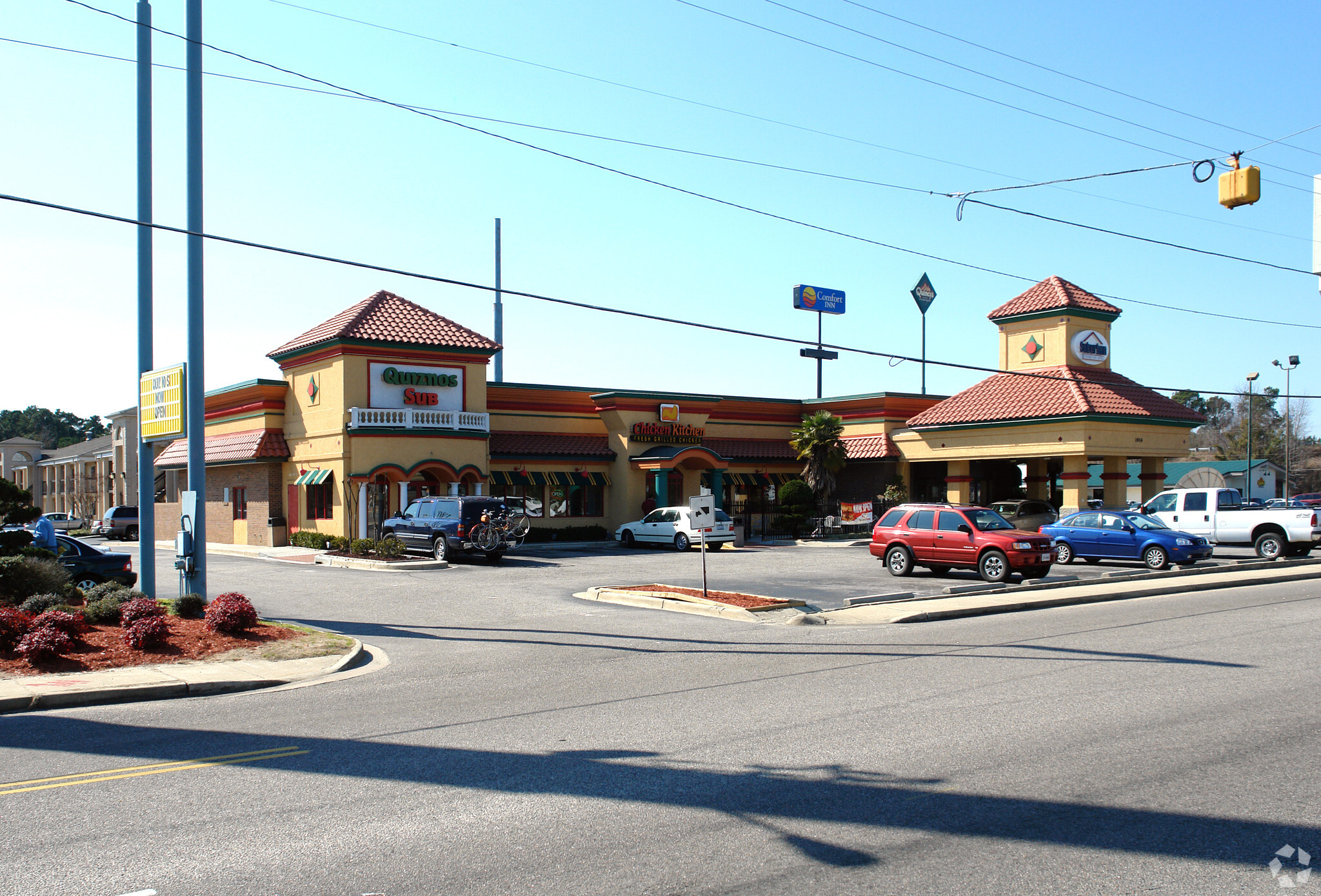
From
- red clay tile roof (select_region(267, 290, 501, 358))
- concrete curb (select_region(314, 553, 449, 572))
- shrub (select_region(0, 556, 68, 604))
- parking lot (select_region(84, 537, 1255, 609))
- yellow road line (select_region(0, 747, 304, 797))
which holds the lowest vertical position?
parking lot (select_region(84, 537, 1255, 609))

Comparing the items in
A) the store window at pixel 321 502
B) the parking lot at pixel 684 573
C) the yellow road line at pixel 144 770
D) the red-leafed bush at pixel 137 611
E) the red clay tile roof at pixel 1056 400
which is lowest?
the parking lot at pixel 684 573

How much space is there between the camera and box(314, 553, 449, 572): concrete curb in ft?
86.0

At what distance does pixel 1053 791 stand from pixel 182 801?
19.6ft

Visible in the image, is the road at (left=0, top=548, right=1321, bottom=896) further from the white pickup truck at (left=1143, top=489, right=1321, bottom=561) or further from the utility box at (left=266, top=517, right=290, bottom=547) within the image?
the utility box at (left=266, top=517, right=290, bottom=547)

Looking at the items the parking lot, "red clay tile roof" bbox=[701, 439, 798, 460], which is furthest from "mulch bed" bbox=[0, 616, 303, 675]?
"red clay tile roof" bbox=[701, 439, 798, 460]

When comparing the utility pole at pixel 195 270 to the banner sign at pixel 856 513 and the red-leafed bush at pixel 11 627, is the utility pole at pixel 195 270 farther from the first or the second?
the banner sign at pixel 856 513

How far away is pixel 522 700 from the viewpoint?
32.6 feet

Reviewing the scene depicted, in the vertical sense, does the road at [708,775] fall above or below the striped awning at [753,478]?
below

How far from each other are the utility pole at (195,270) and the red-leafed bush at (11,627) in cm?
387

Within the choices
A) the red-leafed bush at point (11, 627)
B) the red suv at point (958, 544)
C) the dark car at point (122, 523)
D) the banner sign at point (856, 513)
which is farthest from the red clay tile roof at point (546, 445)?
the dark car at point (122, 523)

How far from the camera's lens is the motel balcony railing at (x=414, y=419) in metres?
33.0

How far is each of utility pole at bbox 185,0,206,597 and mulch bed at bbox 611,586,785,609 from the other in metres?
8.45

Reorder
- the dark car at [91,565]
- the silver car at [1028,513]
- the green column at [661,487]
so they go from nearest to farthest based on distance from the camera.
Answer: the dark car at [91,565], the silver car at [1028,513], the green column at [661,487]

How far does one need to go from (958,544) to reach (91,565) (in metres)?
18.6
